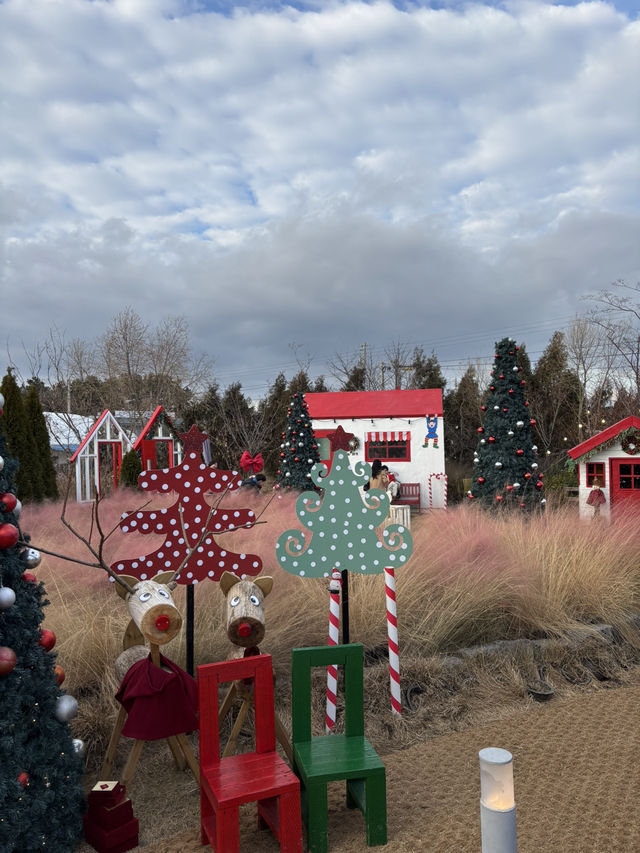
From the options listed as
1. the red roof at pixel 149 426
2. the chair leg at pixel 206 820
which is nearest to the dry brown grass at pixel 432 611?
the chair leg at pixel 206 820

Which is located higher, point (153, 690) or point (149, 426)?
point (149, 426)

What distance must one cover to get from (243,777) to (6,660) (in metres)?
1.10

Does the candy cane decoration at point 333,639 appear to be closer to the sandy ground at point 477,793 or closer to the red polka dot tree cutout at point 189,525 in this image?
the sandy ground at point 477,793

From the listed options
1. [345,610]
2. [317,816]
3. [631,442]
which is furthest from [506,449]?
[317,816]

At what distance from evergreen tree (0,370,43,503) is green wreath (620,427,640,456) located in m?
9.31

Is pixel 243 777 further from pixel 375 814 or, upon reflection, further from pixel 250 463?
pixel 250 463

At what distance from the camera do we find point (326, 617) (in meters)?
5.07

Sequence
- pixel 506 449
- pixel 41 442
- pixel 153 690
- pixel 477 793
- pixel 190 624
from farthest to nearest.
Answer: pixel 41 442, pixel 506 449, pixel 190 624, pixel 477 793, pixel 153 690

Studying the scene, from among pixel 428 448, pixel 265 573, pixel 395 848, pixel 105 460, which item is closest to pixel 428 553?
pixel 265 573

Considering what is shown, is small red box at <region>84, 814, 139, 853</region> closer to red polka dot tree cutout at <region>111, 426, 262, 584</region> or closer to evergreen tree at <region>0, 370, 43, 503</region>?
red polka dot tree cutout at <region>111, 426, 262, 584</region>

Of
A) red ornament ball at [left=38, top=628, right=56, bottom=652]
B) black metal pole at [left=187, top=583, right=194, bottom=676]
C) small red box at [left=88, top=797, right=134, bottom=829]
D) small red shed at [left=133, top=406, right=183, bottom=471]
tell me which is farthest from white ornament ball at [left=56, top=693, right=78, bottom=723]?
small red shed at [left=133, top=406, right=183, bottom=471]

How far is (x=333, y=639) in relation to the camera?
4098 mm

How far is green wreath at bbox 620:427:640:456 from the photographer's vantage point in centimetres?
987

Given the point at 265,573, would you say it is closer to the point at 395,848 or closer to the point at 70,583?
the point at 70,583
